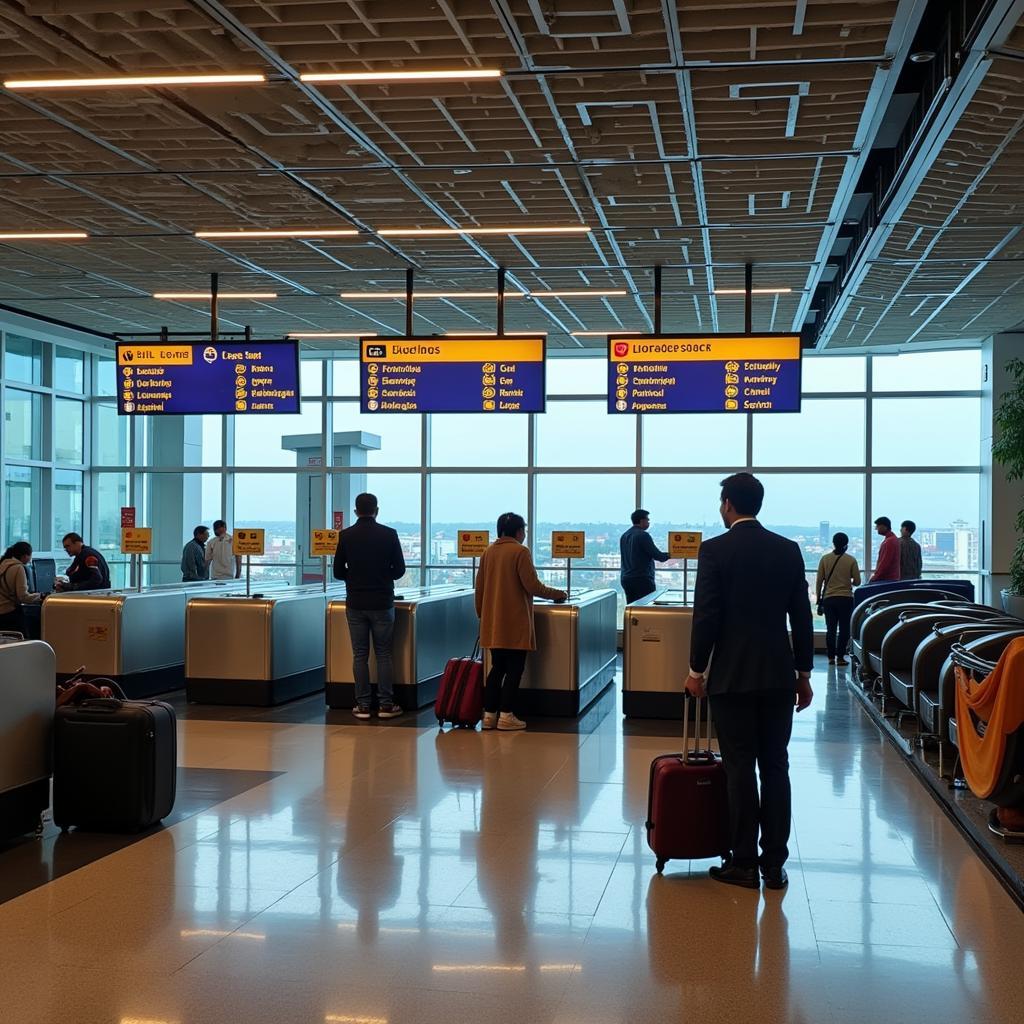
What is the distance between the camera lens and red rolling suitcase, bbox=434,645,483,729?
29.3ft

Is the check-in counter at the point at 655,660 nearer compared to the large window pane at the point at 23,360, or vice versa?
the check-in counter at the point at 655,660

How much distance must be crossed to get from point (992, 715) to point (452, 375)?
19.6ft

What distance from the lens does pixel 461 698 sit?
352 inches

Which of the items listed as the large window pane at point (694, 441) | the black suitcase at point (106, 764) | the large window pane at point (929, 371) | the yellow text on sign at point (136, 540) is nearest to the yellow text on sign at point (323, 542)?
the yellow text on sign at point (136, 540)

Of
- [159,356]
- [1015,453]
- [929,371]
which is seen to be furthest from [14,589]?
[929,371]

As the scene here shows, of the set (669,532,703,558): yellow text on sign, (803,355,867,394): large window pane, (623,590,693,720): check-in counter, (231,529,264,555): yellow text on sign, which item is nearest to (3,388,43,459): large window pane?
(231,529,264,555): yellow text on sign

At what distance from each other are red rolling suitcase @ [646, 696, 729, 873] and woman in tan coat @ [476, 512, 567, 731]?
12.1ft

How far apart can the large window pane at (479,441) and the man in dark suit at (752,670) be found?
12.0m

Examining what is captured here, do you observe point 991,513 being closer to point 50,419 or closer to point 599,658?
point 599,658

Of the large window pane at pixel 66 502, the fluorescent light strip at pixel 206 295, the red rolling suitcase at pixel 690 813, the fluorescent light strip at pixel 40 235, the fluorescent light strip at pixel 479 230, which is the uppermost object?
the fluorescent light strip at pixel 479 230

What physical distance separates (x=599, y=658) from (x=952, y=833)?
5.44 m

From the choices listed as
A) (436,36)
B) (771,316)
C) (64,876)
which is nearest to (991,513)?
(771,316)

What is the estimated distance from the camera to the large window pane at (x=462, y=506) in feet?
55.7

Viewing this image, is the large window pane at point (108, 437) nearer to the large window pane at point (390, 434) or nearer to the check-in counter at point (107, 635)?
the large window pane at point (390, 434)
